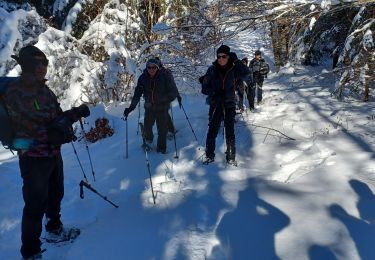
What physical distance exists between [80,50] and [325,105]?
8505 millimetres

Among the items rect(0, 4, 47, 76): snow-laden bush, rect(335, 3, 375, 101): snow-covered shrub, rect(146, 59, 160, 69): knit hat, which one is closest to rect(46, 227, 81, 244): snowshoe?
rect(146, 59, 160, 69): knit hat

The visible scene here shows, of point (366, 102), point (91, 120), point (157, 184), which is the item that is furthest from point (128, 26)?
point (157, 184)

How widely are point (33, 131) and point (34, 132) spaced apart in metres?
0.01

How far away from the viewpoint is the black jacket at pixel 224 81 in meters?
6.59

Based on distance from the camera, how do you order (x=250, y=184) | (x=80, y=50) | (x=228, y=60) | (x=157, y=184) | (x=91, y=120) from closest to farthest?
(x=250, y=184), (x=157, y=184), (x=228, y=60), (x=91, y=120), (x=80, y=50)

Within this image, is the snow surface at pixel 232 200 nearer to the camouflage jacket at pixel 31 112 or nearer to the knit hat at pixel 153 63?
the camouflage jacket at pixel 31 112

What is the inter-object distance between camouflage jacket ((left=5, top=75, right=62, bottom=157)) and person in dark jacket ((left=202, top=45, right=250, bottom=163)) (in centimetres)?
332

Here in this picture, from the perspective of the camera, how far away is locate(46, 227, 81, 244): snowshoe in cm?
446

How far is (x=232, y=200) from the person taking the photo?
5031mm

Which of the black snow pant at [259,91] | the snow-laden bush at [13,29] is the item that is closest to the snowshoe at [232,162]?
the black snow pant at [259,91]

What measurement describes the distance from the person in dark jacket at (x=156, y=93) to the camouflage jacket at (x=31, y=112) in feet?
12.3

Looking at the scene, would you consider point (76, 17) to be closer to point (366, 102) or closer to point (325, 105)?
point (325, 105)

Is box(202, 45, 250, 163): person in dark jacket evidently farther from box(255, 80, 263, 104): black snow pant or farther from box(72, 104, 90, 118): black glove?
box(255, 80, 263, 104): black snow pant

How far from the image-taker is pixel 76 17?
13969 millimetres
